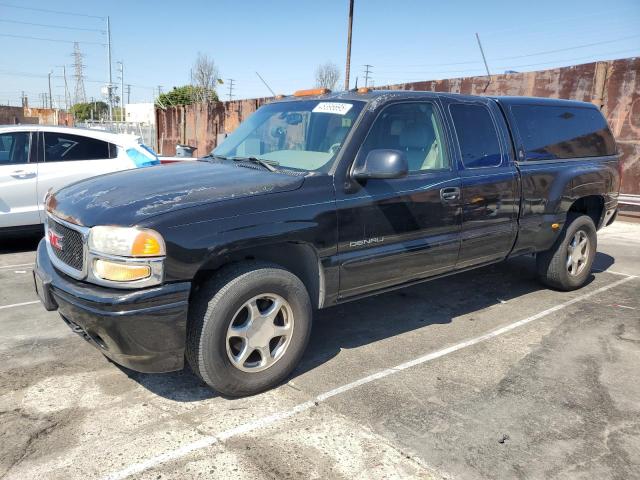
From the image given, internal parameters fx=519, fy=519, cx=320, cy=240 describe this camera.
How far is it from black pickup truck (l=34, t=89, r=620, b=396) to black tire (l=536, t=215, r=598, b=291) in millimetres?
371

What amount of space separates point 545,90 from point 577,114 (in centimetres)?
661

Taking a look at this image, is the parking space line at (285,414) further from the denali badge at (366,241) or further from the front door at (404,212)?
the denali badge at (366,241)

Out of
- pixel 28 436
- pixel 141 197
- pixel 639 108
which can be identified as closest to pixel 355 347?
pixel 141 197

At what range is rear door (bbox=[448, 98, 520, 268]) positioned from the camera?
4254mm

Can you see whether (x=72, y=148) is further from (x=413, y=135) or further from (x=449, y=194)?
(x=449, y=194)

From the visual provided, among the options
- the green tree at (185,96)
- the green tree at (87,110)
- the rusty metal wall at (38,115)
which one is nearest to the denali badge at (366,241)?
the green tree at (185,96)

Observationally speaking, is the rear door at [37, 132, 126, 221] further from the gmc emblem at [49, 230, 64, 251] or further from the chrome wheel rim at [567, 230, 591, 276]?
the chrome wheel rim at [567, 230, 591, 276]

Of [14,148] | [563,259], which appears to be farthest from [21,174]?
[563,259]

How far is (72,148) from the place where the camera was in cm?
715

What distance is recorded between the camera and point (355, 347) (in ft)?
13.4

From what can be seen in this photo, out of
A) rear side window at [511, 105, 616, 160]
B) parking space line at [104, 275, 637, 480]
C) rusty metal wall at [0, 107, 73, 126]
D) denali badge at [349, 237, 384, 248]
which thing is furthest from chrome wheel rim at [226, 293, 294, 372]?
rusty metal wall at [0, 107, 73, 126]

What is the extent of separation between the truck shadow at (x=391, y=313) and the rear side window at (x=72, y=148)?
173 inches

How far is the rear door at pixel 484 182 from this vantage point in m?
4.25

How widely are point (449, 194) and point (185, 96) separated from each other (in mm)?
46514
